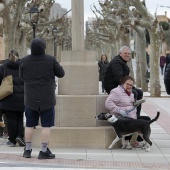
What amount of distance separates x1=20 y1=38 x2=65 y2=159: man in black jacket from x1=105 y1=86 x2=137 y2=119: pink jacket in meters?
1.44

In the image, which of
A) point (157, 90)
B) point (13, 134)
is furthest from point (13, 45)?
point (13, 134)

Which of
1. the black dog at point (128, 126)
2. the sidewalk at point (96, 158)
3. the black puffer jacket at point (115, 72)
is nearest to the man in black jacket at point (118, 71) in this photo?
the black puffer jacket at point (115, 72)

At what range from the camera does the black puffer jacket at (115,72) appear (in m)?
10.1

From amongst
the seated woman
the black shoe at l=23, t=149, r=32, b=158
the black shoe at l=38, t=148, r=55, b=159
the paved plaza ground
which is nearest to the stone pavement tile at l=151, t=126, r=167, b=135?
the paved plaza ground

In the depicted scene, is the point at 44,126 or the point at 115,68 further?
the point at 115,68

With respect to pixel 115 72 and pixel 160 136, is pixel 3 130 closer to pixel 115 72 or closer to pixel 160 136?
pixel 115 72

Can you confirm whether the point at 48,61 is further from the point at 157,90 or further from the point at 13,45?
the point at 13,45

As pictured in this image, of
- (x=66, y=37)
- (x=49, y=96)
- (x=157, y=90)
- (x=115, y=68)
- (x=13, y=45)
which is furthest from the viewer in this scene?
(x=66, y=37)

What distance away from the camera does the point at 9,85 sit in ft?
32.8

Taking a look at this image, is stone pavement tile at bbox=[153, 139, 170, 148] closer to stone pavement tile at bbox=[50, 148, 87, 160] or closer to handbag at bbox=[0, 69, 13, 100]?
stone pavement tile at bbox=[50, 148, 87, 160]

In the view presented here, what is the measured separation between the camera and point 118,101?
9750 mm

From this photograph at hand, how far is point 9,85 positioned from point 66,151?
166 cm

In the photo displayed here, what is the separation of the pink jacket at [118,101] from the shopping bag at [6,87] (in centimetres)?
181

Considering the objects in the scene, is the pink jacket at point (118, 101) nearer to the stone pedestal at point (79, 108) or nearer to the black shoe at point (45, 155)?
the stone pedestal at point (79, 108)
